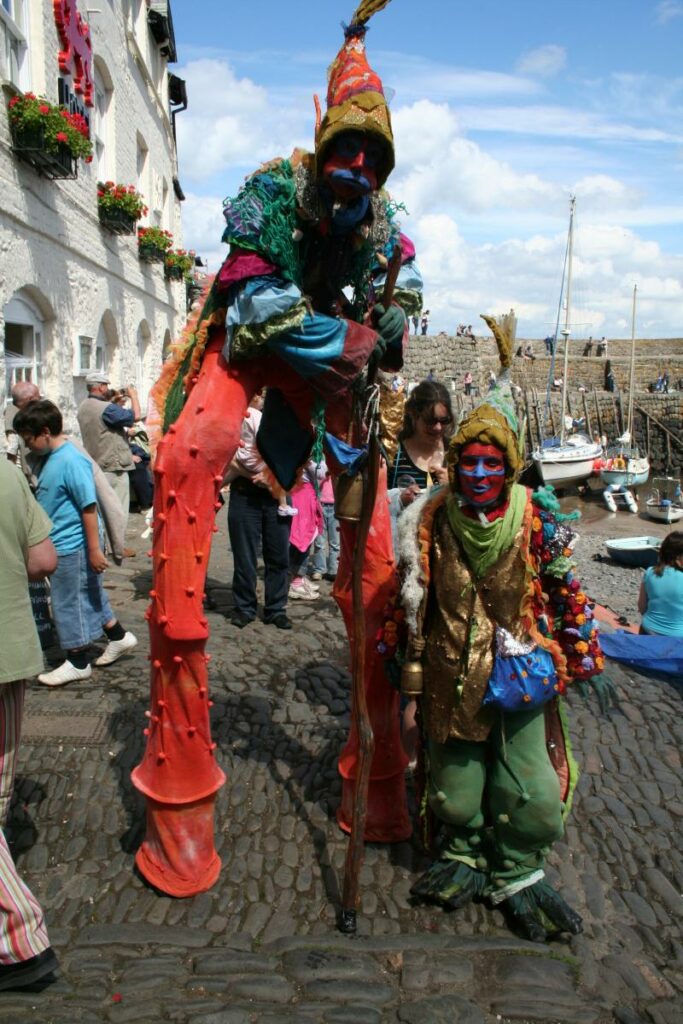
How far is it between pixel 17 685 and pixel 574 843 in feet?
8.46

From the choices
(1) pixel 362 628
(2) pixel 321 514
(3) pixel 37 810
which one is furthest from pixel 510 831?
(2) pixel 321 514

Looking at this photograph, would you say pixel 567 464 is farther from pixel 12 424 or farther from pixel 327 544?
pixel 12 424

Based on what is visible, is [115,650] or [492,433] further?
[115,650]

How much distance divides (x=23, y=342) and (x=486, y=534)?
8334 mm

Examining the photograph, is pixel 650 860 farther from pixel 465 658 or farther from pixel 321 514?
pixel 321 514

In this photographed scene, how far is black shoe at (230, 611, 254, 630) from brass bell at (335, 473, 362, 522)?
10.1 ft

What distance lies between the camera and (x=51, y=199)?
9.57 m

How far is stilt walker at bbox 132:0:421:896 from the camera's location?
9.24ft

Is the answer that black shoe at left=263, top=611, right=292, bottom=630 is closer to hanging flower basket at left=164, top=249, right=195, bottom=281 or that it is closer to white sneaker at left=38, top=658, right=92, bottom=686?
white sneaker at left=38, top=658, right=92, bottom=686

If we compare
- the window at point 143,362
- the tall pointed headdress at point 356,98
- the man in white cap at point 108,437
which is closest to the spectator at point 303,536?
the man in white cap at point 108,437

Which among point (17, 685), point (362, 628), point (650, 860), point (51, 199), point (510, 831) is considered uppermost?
point (51, 199)

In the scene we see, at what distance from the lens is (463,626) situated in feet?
10.2

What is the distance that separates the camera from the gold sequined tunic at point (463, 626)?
3035mm

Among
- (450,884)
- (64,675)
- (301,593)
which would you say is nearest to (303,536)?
(301,593)
